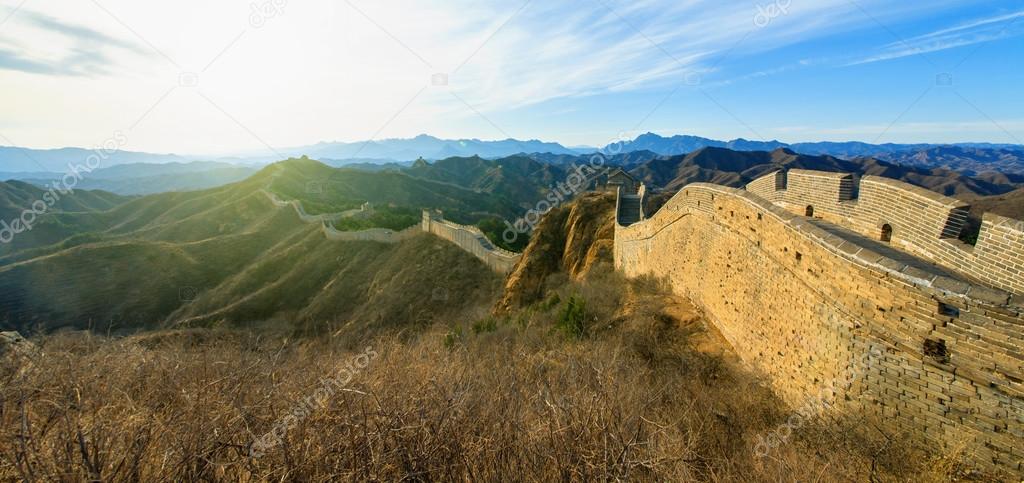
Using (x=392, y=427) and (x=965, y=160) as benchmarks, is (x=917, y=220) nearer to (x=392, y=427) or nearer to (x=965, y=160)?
(x=392, y=427)

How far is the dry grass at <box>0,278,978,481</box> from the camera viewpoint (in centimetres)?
344

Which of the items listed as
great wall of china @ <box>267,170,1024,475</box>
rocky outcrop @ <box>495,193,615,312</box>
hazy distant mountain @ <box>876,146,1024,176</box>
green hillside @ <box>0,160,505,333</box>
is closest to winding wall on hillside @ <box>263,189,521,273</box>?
green hillside @ <box>0,160,505,333</box>

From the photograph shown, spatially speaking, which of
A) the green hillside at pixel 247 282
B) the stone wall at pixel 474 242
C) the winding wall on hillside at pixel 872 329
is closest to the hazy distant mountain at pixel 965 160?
the stone wall at pixel 474 242

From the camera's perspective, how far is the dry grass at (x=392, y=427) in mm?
3443

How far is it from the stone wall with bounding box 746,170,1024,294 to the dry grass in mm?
2210

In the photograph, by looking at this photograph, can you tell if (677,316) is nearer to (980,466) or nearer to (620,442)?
(980,466)

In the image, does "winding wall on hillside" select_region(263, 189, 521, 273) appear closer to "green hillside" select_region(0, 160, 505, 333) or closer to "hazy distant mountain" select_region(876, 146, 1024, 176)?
"green hillside" select_region(0, 160, 505, 333)

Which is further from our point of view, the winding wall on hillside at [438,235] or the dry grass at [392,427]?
the winding wall on hillside at [438,235]

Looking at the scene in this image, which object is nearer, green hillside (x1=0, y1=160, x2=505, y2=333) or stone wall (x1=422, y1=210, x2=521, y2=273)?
stone wall (x1=422, y1=210, x2=521, y2=273)

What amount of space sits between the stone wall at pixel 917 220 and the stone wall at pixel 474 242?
16.7m

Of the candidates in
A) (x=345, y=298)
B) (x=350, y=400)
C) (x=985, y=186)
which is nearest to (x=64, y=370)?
(x=350, y=400)

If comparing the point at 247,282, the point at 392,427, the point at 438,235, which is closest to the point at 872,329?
the point at 392,427

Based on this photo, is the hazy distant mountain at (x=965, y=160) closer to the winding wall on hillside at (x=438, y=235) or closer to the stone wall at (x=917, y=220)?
the winding wall on hillside at (x=438, y=235)

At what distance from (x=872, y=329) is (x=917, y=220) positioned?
221 cm
